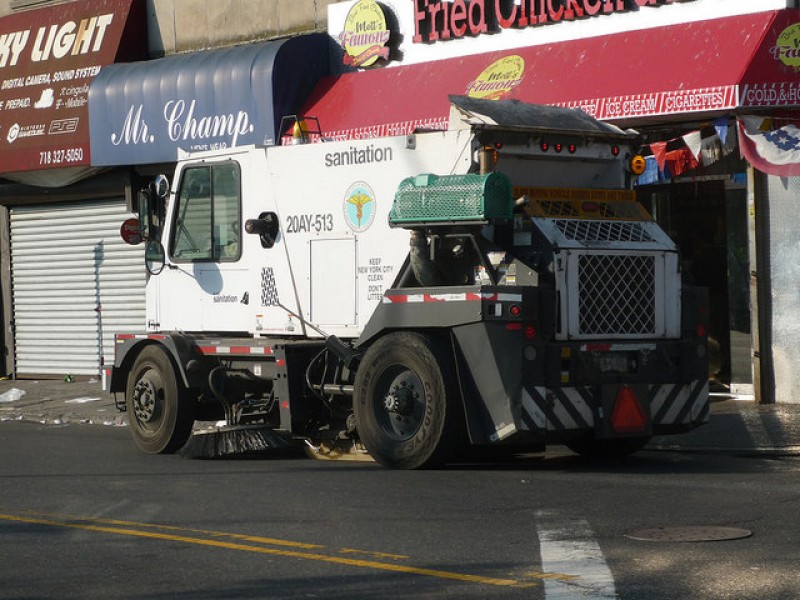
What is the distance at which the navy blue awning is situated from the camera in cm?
2039

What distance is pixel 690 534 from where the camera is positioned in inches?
337

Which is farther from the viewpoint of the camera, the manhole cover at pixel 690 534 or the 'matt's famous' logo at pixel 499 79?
the 'matt's famous' logo at pixel 499 79

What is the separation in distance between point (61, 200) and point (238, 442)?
1253cm

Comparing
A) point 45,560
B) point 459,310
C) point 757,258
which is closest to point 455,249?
point 459,310

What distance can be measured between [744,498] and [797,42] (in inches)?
273

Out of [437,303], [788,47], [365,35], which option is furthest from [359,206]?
[365,35]

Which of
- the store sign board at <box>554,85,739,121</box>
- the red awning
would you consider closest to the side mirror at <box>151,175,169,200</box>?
the red awning

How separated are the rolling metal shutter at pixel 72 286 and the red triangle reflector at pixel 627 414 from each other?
12.9 m

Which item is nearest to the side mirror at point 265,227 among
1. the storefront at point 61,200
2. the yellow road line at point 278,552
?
the yellow road line at point 278,552

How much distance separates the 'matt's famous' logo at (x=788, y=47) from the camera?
50.7ft

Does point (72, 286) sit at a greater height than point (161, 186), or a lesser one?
lesser

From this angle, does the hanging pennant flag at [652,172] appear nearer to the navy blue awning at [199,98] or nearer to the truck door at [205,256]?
the truck door at [205,256]

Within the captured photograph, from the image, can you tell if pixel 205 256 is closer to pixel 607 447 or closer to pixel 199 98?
pixel 607 447

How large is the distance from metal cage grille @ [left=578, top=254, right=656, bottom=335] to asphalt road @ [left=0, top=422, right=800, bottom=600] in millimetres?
1160
